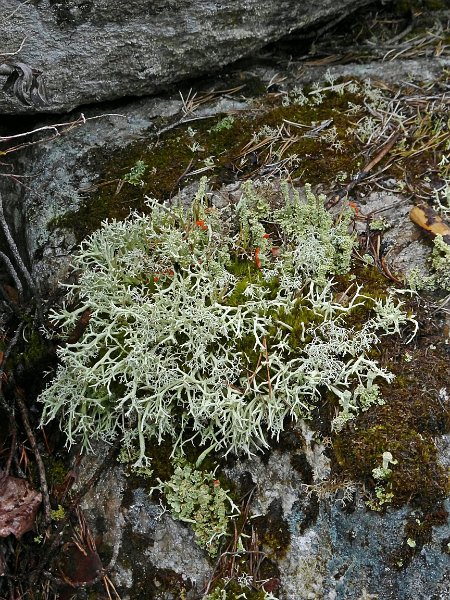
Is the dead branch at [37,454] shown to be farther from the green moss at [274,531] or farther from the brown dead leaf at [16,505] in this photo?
the green moss at [274,531]

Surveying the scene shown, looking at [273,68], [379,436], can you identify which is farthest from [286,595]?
[273,68]

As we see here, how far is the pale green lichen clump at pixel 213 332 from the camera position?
286 cm

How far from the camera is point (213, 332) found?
292cm

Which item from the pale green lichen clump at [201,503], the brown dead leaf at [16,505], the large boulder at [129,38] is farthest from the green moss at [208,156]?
the pale green lichen clump at [201,503]

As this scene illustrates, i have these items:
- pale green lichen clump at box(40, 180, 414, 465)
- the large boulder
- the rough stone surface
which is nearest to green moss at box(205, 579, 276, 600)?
the rough stone surface

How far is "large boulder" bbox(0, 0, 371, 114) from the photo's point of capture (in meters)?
3.45

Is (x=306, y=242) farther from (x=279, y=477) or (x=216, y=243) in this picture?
(x=279, y=477)

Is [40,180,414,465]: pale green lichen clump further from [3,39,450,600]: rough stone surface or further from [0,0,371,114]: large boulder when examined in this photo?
[0,0,371,114]: large boulder

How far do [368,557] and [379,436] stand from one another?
0.54 metres

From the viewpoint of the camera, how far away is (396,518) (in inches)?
106

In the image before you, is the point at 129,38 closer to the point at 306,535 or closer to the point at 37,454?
the point at 37,454

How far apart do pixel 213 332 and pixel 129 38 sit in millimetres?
1968

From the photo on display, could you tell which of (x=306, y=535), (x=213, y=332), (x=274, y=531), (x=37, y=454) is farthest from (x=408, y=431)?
(x=37, y=454)

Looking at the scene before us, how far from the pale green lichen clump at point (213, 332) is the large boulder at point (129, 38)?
109 centimetres
